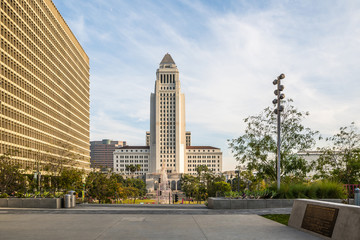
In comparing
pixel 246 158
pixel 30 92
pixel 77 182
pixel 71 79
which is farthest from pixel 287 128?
pixel 71 79

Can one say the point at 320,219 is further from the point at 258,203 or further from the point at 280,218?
the point at 258,203

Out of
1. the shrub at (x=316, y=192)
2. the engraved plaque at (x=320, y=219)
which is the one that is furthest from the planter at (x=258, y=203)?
the engraved plaque at (x=320, y=219)

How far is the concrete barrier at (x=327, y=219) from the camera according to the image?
11050 mm

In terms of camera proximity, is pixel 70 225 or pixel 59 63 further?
pixel 59 63

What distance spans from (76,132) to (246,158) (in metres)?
111

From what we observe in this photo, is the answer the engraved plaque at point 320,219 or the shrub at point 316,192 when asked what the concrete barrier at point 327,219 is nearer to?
the engraved plaque at point 320,219

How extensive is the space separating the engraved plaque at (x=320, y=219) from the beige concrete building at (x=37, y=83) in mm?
54019

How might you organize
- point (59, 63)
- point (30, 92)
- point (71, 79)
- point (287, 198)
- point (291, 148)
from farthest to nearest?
point (71, 79), point (59, 63), point (30, 92), point (291, 148), point (287, 198)

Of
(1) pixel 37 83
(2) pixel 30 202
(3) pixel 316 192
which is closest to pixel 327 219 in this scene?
(3) pixel 316 192

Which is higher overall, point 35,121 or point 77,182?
point 35,121

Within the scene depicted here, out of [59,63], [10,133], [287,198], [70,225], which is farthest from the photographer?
[59,63]

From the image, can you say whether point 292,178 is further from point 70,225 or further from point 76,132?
point 76,132

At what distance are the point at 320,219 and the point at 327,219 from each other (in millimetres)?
511

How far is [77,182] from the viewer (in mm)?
63906
